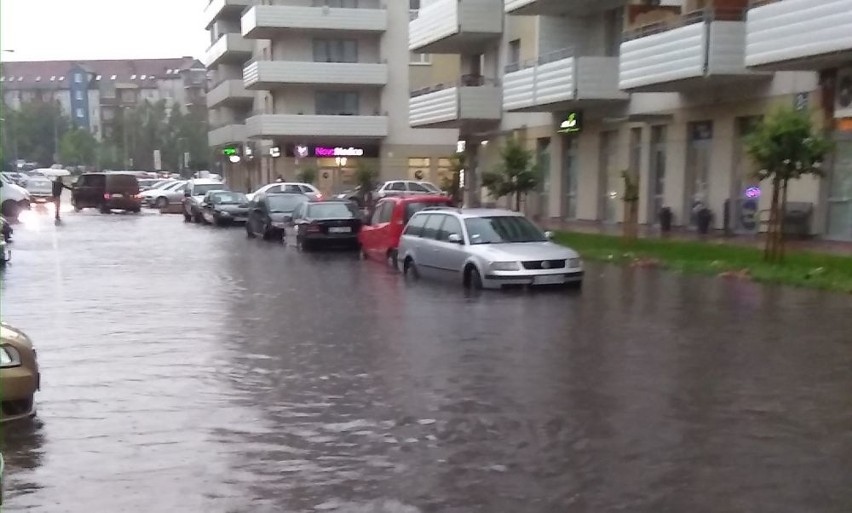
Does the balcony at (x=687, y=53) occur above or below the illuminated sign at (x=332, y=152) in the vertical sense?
above

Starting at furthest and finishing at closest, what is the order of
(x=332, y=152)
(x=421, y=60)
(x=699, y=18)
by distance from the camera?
(x=421, y=60) → (x=332, y=152) → (x=699, y=18)

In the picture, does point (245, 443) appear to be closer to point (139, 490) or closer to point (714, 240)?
point (139, 490)

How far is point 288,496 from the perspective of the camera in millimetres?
6250

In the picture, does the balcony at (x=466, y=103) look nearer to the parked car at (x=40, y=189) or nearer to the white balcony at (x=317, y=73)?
A: the white balcony at (x=317, y=73)

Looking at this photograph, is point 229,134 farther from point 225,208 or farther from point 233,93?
point 225,208

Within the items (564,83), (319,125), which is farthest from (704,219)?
(319,125)

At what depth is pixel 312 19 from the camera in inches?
2249

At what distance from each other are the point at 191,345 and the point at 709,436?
21.9 ft

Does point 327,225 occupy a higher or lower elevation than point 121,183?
lower

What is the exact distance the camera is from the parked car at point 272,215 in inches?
1271

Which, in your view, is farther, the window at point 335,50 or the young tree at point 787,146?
the window at point 335,50

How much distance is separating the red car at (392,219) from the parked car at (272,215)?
29.7ft

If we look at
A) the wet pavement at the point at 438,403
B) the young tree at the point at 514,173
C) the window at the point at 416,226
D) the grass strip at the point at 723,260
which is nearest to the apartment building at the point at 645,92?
the young tree at the point at 514,173

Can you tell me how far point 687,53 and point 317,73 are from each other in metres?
36.5
